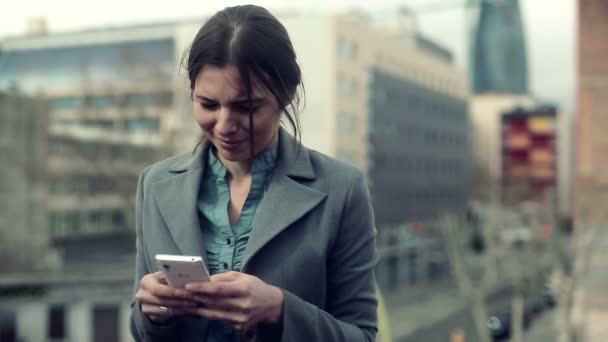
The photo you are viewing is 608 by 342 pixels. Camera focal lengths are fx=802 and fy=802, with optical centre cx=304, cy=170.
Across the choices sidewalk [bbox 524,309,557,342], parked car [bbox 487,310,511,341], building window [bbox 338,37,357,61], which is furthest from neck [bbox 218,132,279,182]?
building window [bbox 338,37,357,61]

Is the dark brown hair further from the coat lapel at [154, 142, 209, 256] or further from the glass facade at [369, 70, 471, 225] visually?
the glass facade at [369, 70, 471, 225]

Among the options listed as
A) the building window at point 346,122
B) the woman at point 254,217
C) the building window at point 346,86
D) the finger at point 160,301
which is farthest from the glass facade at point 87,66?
the finger at point 160,301

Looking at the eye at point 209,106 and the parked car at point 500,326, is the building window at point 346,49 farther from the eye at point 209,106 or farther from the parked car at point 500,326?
the eye at point 209,106

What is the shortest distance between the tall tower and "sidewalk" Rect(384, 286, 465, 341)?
101m

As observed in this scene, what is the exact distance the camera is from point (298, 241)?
1.69 meters

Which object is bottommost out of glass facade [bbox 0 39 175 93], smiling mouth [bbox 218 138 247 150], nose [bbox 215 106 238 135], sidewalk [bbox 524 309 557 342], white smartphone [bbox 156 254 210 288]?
sidewalk [bbox 524 309 557 342]

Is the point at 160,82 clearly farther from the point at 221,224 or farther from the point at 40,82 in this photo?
the point at 221,224

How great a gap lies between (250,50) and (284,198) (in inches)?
12.8

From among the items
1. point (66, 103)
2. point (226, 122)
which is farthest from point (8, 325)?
point (226, 122)

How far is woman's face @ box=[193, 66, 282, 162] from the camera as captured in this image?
161 centimetres

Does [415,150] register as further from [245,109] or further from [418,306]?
[245,109]

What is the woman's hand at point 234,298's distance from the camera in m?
1.46

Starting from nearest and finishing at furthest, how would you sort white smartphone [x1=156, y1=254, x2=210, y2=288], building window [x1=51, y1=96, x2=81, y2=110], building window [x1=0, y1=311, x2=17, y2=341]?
1. white smartphone [x1=156, y1=254, x2=210, y2=288]
2. building window [x1=0, y1=311, x2=17, y2=341]
3. building window [x1=51, y1=96, x2=81, y2=110]

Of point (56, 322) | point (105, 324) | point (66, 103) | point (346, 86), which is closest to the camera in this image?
point (56, 322)
